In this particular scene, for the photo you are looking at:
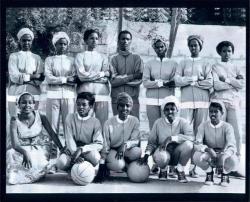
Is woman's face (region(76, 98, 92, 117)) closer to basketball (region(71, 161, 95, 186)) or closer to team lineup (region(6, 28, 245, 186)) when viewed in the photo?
team lineup (region(6, 28, 245, 186))

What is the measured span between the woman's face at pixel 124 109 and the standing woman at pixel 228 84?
0.73 m

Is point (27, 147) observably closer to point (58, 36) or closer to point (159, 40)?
point (58, 36)

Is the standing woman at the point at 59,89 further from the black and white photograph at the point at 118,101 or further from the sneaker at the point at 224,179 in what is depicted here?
the sneaker at the point at 224,179

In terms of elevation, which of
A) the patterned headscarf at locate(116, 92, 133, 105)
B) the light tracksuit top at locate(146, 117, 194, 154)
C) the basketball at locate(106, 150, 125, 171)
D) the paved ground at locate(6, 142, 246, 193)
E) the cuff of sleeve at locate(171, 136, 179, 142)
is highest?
the patterned headscarf at locate(116, 92, 133, 105)

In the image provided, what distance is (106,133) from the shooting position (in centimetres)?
533

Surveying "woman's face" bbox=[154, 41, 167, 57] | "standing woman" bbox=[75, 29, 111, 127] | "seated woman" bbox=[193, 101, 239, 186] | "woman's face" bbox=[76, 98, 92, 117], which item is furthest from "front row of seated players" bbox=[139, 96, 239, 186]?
"woman's face" bbox=[76, 98, 92, 117]

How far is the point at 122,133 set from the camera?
5336mm

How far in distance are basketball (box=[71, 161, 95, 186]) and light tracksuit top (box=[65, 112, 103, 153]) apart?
0.16m

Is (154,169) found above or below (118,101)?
below

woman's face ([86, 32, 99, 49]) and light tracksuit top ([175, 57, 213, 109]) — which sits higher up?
woman's face ([86, 32, 99, 49])

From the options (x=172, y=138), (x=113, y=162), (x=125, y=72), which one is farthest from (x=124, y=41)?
(x=113, y=162)

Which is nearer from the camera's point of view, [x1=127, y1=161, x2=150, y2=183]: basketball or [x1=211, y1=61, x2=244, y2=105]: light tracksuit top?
[x1=127, y1=161, x2=150, y2=183]: basketball

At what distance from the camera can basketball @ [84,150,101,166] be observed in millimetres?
5270

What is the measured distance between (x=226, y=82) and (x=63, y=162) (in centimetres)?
155
